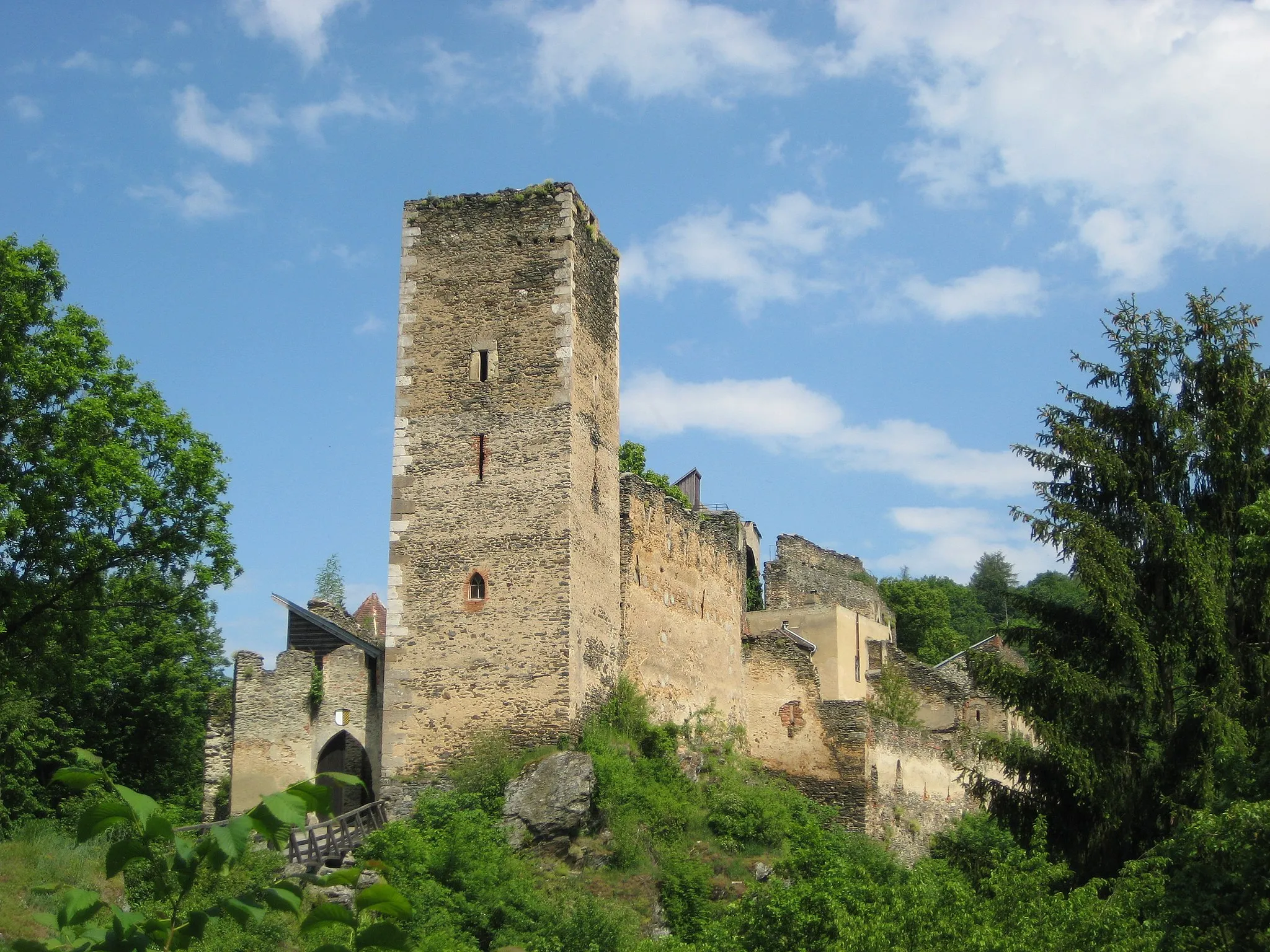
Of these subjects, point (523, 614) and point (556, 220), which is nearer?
point (523, 614)

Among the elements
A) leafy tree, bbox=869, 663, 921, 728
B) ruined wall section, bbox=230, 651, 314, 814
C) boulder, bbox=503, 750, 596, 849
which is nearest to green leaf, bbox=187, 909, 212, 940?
boulder, bbox=503, 750, 596, 849

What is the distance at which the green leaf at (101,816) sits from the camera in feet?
17.0

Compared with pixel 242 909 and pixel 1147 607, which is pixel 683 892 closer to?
pixel 1147 607

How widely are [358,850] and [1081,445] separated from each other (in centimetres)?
1230

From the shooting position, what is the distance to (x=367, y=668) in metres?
27.6

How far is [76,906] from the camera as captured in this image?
526 cm

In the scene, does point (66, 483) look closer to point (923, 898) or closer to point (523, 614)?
point (523, 614)

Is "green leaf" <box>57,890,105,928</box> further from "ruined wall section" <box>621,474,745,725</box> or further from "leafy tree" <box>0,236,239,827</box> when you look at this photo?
"ruined wall section" <box>621,474,745,725</box>

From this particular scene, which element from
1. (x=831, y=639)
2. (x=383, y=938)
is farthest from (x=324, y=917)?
(x=831, y=639)

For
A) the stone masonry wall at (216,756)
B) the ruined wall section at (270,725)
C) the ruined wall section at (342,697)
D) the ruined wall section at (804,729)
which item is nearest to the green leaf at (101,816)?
the ruined wall section at (342,697)

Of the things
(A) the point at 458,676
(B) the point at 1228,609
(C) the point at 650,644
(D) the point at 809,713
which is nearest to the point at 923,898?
(B) the point at 1228,609

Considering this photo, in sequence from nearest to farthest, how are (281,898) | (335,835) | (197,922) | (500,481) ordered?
1. (281,898)
2. (197,922)
3. (335,835)
4. (500,481)

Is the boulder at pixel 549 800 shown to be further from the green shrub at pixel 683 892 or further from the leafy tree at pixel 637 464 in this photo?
the leafy tree at pixel 637 464

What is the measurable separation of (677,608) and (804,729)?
13.9 feet
